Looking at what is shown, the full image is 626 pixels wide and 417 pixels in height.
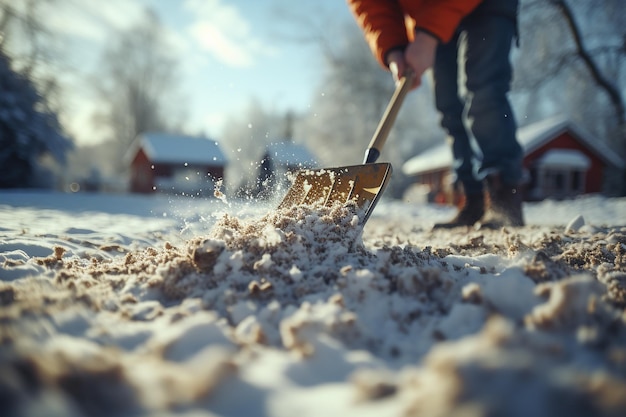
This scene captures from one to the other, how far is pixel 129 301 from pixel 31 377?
527mm

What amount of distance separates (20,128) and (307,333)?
13.2 m

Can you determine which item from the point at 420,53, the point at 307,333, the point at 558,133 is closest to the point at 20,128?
the point at 420,53

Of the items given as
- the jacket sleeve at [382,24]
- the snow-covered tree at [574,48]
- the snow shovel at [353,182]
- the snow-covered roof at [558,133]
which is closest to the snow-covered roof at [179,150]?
the snow-covered roof at [558,133]

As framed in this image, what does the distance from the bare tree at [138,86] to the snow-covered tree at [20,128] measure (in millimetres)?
16891

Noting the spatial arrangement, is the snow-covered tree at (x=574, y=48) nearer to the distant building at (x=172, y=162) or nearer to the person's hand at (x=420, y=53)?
the person's hand at (x=420, y=53)

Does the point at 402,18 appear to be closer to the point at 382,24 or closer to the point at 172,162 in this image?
the point at 382,24

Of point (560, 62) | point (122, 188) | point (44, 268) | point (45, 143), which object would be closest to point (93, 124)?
point (122, 188)

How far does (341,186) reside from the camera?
2.06 metres

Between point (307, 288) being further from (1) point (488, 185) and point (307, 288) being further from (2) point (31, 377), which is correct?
(1) point (488, 185)

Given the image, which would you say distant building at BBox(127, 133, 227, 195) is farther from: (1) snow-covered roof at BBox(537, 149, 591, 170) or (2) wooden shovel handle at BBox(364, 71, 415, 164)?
(2) wooden shovel handle at BBox(364, 71, 415, 164)

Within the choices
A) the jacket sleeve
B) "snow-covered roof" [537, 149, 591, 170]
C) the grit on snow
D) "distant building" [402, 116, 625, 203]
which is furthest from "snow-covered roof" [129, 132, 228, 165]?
the grit on snow

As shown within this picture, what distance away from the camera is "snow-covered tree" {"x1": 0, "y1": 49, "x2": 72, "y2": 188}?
33.4 feet

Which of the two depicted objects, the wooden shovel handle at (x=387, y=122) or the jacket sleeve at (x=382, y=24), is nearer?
the wooden shovel handle at (x=387, y=122)

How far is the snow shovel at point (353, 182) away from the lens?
1.83m
